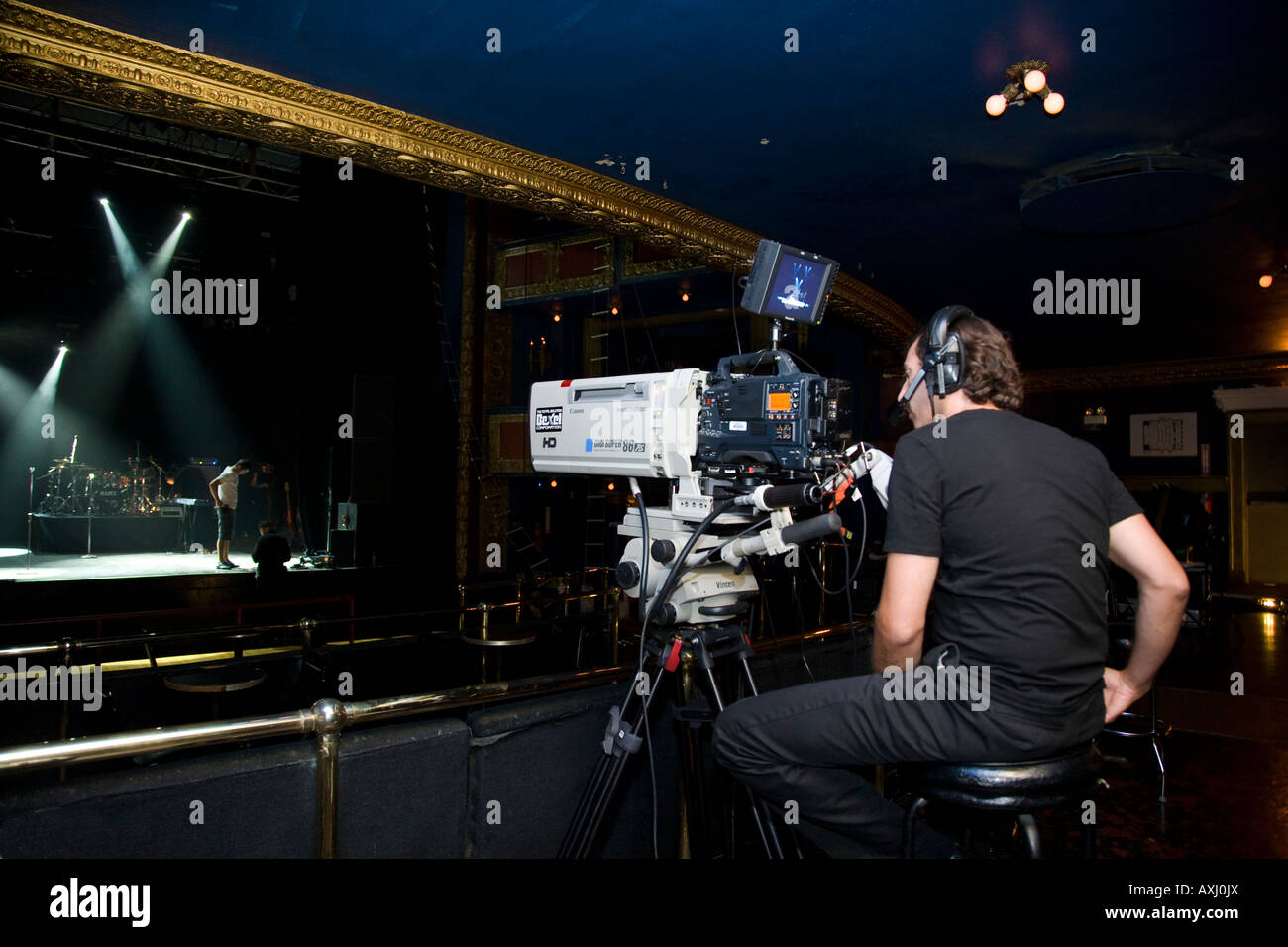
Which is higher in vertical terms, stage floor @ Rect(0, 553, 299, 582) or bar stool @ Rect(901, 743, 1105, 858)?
bar stool @ Rect(901, 743, 1105, 858)

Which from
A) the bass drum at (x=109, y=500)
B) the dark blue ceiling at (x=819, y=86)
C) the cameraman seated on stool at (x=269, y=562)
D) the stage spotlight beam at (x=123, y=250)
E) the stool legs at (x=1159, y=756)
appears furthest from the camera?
the bass drum at (x=109, y=500)

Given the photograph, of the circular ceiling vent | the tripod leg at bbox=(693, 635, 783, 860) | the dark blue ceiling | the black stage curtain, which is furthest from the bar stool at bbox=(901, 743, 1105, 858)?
the black stage curtain

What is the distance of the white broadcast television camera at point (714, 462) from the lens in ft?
5.27

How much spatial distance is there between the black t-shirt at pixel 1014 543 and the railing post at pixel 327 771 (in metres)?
1.14

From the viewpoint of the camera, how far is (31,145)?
7.73 m

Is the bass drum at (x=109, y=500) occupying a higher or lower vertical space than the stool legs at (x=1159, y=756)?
higher

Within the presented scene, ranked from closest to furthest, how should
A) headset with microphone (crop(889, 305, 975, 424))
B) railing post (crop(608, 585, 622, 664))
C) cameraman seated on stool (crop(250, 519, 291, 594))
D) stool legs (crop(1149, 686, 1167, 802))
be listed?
headset with microphone (crop(889, 305, 975, 424)) < stool legs (crop(1149, 686, 1167, 802)) < railing post (crop(608, 585, 622, 664)) < cameraman seated on stool (crop(250, 519, 291, 594))

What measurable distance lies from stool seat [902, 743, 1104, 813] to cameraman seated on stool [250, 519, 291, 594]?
6.54 meters

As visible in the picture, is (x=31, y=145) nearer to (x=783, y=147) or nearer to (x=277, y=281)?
(x=277, y=281)

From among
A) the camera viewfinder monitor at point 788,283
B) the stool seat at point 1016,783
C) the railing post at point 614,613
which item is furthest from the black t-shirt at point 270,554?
the stool seat at point 1016,783

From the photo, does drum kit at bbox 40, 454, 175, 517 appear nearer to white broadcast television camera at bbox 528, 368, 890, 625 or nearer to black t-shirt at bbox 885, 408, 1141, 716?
white broadcast television camera at bbox 528, 368, 890, 625

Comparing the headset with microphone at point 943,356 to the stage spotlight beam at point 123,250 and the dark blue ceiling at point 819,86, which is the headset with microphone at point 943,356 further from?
the stage spotlight beam at point 123,250

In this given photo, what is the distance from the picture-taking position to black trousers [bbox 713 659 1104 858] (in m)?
1.28
